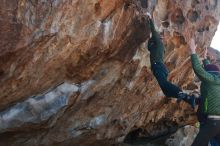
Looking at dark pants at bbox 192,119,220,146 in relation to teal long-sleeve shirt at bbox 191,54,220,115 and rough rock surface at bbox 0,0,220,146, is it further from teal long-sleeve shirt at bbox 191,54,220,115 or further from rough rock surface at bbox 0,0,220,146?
rough rock surface at bbox 0,0,220,146

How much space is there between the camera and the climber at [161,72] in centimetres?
855

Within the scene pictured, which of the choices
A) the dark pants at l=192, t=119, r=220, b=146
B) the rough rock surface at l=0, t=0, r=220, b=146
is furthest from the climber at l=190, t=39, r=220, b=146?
the rough rock surface at l=0, t=0, r=220, b=146

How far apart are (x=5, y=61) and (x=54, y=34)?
→ 118 centimetres

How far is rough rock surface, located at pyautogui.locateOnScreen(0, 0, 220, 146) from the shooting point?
8.53m

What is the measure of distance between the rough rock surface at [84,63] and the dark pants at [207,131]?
3.34 metres

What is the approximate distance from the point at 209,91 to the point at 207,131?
2.57 feet

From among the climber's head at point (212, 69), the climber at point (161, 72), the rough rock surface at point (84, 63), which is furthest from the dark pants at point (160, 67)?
the rough rock surface at point (84, 63)

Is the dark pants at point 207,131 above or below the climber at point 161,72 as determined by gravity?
below

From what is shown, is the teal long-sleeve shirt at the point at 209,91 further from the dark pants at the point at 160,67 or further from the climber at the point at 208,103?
the dark pants at the point at 160,67

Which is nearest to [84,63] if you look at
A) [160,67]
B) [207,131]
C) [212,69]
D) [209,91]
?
[160,67]

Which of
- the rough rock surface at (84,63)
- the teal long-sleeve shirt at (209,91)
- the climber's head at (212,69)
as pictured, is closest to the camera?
the teal long-sleeve shirt at (209,91)

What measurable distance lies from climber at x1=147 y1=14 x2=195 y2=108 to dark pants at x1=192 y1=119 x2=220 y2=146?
19.7 inches

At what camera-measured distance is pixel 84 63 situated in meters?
10.4

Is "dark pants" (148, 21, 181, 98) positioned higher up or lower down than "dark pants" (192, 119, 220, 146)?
higher up
